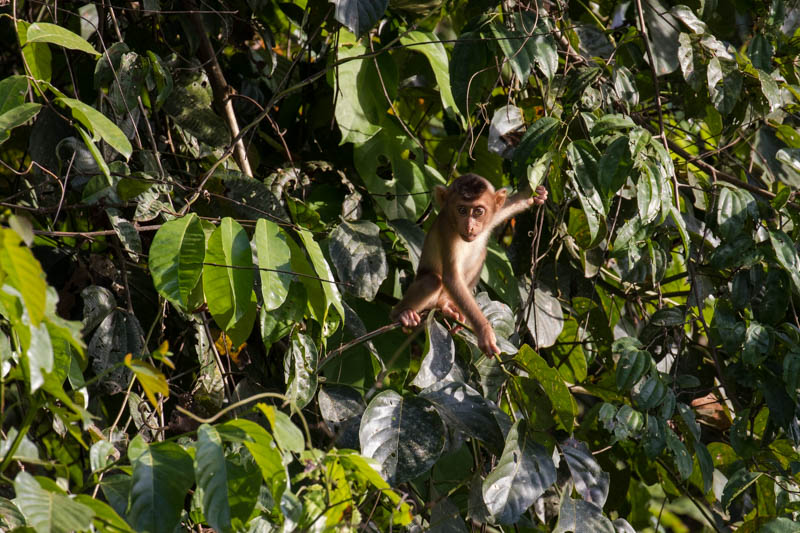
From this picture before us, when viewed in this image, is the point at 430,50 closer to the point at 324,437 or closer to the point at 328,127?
the point at 328,127

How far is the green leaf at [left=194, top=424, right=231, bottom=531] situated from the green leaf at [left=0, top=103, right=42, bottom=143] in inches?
45.2

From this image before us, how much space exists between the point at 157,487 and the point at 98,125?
1.12m

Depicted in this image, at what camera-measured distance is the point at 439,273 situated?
401 cm

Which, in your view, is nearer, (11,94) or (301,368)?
(11,94)

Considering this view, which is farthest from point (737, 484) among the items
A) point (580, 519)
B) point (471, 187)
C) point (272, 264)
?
point (272, 264)

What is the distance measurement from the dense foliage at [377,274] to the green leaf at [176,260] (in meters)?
0.01

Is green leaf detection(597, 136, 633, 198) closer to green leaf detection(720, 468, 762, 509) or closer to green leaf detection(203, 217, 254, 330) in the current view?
green leaf detection(720, 468, 762, 509)

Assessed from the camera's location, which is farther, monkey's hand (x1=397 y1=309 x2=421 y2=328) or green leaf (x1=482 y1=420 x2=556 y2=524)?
monkey's hand (x1=397 y1=309 x2=421 y2=328)

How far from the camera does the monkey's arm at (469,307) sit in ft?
11.1

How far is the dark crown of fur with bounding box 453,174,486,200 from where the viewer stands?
384 centimetres

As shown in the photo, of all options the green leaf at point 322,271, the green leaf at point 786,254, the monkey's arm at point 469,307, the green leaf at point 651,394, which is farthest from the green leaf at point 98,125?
the green leaf at point 786,254

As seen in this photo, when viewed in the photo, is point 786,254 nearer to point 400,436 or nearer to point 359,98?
point 400,436

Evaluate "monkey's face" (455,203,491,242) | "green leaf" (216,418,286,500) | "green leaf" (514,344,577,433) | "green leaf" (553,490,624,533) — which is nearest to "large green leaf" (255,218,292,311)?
"green leaf" (216,418,286,500)

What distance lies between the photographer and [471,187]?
384cm
